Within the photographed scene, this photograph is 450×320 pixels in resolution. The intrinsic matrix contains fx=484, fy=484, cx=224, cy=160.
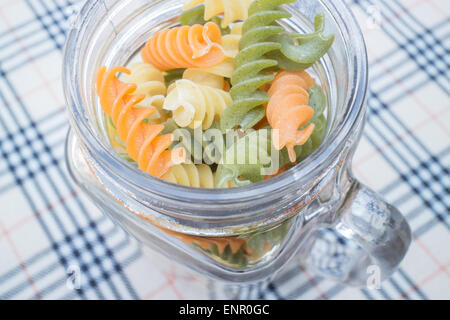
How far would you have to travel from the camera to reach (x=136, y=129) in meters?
0.59

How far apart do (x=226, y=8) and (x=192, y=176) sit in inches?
9.4

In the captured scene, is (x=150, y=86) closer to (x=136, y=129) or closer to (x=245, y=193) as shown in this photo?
(x=136, y=129)

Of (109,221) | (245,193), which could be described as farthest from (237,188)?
(109,221)

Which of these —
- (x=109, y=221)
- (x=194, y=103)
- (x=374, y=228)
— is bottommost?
(x=374, y=228)

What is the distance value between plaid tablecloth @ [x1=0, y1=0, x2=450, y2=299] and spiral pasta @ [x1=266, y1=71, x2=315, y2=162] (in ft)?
1.27

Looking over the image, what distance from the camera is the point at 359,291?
0.93 m

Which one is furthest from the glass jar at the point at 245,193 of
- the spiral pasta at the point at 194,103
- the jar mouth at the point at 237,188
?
the spiral pasta at the point at 194,103

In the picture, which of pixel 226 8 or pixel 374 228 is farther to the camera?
pixel 374 228

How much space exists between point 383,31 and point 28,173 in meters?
0.85

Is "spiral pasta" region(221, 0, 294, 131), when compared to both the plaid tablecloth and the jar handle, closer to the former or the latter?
the jar handle

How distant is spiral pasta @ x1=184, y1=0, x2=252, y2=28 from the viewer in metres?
0.67

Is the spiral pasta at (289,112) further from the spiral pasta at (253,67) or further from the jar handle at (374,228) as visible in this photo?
the jar handle at (374,228)

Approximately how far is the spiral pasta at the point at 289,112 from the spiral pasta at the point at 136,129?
0.40 feet

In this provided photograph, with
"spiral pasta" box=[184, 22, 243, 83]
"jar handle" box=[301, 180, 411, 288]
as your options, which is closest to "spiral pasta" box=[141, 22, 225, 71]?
"spiral pasta" box=[184, 22, 243, 83]
